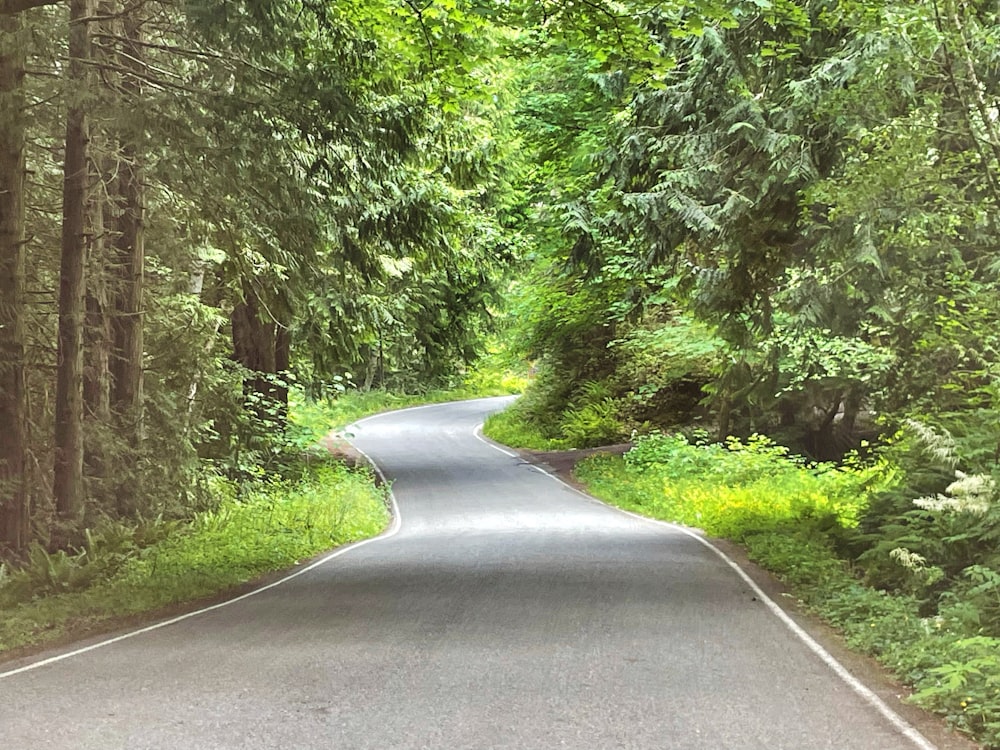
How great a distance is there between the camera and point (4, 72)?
9266 mm

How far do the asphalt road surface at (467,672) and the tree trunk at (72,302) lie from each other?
2983 millimetres

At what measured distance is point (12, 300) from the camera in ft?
31.9

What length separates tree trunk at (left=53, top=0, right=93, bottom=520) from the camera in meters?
10.4

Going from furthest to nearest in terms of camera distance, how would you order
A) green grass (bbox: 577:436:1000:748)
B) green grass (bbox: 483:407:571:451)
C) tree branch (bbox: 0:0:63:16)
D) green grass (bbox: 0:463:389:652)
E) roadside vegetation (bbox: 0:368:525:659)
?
green grass (bbox: 483:407:571:451) < roadside vegetation (bbox: 0:368:525:659) < green grass (bbox: 0:463:389:652) < tree branch (bbox: 0:0:63:16) < green grass (bbox: 577:436:1000:748)

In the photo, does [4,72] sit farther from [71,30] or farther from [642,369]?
[642,369]

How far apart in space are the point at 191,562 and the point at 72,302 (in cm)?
356

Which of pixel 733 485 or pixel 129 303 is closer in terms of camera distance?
pixel 129 303

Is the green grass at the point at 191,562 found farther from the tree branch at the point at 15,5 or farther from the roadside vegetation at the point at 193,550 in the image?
the tree branch at the point at 15,5

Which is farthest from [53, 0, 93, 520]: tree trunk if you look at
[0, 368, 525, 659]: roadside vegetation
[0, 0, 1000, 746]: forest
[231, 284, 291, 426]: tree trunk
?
[231, 284, 291, 426]: tree trunk

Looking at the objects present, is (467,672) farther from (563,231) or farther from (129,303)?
(563,231)

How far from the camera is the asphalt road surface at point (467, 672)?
5.07 meters

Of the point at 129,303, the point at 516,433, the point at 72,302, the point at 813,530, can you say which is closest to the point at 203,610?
the point at 72,302

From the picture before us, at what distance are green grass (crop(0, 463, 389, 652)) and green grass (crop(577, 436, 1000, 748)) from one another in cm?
648

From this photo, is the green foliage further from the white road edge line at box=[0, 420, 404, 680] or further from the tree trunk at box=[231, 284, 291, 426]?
the tree trunk at box=[231, 284, 291, 426]
